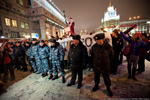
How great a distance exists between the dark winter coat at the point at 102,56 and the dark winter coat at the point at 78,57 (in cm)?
43

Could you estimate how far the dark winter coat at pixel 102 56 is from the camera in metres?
2.42

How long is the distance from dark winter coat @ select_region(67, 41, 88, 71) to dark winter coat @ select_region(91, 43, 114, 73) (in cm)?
43

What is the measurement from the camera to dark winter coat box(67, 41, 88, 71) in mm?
2807

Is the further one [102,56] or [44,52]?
[44,52]

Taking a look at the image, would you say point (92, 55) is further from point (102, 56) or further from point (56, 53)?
point (56, 53)

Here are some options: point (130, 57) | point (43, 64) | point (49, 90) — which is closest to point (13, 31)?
point (43, 64)

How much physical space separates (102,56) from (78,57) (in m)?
0.93

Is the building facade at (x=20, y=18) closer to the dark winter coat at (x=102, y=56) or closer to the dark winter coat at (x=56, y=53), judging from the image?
the dark winter coat at (x=56, y=53)

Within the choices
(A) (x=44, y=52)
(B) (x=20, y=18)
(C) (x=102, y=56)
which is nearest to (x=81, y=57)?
(C) (x=102, y=56)

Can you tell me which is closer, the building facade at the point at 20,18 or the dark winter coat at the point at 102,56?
the dark winter coat at the point at 102,56

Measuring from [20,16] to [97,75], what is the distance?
1443 inches

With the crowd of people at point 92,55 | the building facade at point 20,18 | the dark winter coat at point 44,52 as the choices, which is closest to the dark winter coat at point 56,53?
the crowd of people at point 92,55

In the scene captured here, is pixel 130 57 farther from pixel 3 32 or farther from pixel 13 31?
pixel 13 31

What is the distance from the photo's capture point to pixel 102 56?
2.43m
